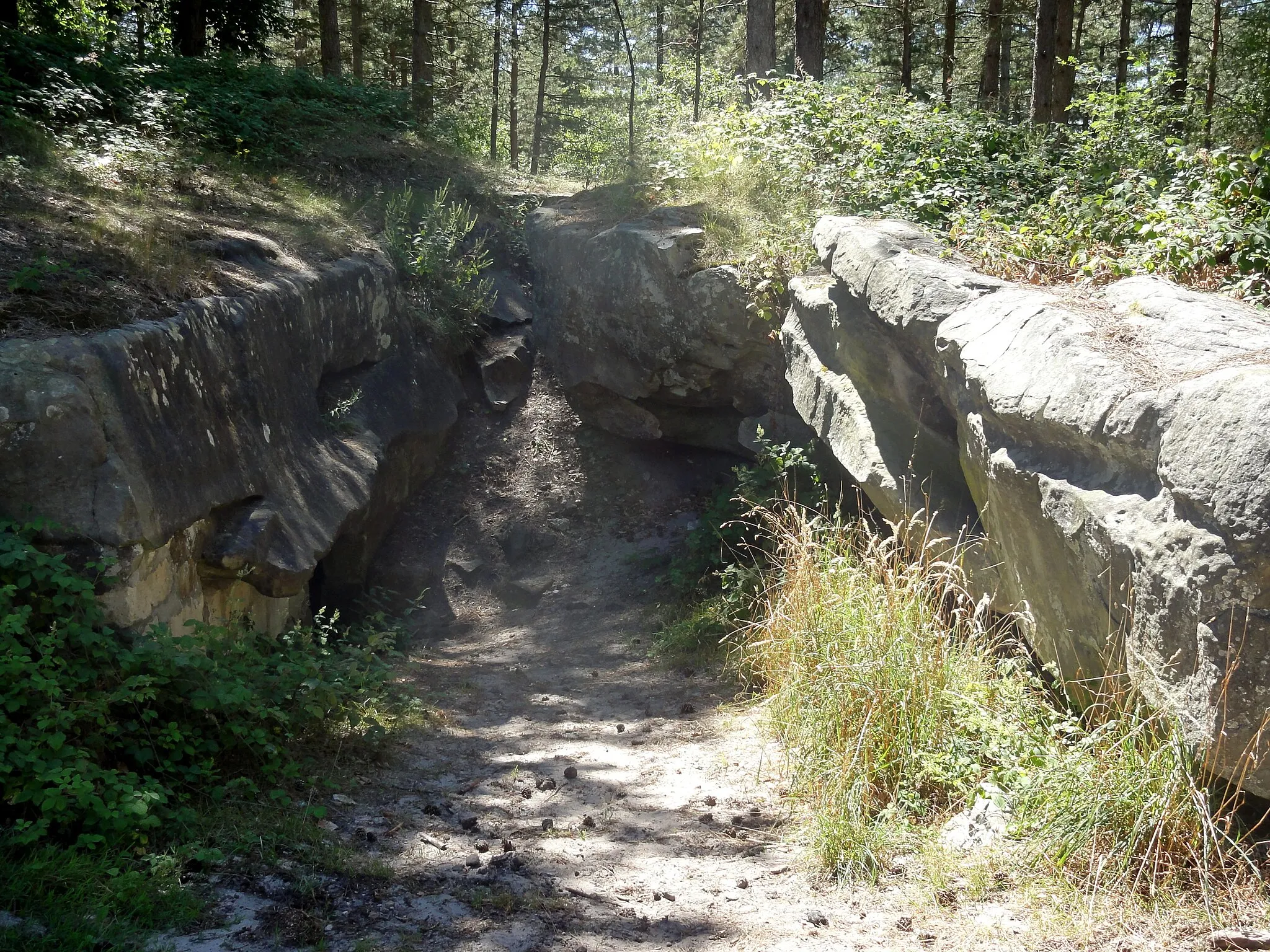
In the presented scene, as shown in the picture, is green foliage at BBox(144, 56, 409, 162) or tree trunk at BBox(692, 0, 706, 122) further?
tree trunk at BBox(692, 0, 706, 122)

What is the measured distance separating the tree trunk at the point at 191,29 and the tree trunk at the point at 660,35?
10211 mm

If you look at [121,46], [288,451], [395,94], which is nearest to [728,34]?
[395,94]

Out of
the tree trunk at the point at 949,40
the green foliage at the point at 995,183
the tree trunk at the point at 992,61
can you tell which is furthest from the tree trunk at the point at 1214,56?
the green foliage at the point at 995,183

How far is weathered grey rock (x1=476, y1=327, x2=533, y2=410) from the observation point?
9.87m

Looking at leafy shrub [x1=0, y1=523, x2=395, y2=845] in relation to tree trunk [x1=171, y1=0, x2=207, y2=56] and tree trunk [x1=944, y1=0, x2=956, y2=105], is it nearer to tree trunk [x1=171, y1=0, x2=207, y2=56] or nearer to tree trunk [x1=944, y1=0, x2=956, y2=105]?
tree trunk [x1=171, y1=0, x2=207, y2=56]

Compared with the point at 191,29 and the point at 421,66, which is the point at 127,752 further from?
the point at 191,29

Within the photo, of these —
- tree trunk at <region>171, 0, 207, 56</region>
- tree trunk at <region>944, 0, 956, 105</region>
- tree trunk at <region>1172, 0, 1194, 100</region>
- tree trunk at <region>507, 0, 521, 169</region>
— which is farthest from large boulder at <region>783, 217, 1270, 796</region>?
tree trunk at <region>507, 0, 521, 169</region>

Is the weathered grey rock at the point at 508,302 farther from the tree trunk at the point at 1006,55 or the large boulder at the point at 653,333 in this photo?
the tree trunk at the point at 1006,55

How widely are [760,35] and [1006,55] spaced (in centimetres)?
1198

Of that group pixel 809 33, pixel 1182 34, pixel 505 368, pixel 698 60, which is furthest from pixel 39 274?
Result: pixel 698 60

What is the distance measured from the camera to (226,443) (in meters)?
5.47

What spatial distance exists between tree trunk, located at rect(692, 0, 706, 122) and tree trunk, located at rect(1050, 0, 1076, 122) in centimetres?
569

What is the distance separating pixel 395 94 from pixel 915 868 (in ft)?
39.8

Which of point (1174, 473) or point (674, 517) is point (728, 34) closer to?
point (674, 517)
